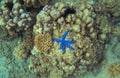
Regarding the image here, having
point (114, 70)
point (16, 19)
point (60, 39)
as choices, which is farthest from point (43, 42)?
point (114, 70)

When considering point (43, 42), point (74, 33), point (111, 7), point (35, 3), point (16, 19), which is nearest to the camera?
point (74, 33)

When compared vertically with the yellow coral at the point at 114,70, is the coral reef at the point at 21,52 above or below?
above

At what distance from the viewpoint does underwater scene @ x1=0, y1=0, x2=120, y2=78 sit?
5344 millimetres

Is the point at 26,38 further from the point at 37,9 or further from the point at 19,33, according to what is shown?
the point at 37,9

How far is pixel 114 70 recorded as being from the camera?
568cm

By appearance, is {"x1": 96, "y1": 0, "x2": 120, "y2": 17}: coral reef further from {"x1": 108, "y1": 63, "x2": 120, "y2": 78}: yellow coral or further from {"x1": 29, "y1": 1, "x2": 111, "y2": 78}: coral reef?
{"x1": 108, "y1": 63, "x2": 120, "y2": 78}: yellow coral

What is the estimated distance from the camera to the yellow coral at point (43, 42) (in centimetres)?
552

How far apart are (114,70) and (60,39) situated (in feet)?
5.54

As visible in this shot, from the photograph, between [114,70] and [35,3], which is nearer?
[114,70]

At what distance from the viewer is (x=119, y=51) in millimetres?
5934

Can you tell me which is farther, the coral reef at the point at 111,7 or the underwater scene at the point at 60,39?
the coral reef at the point at 111,7

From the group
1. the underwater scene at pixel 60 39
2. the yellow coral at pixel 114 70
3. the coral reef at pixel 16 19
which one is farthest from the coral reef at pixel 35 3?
the yellow coral at pixel 114 70

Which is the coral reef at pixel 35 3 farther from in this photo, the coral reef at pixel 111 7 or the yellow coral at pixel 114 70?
the yellow coral at pixel 114 70

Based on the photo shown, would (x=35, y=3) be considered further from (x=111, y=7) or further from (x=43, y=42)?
(x=111, y=7)
